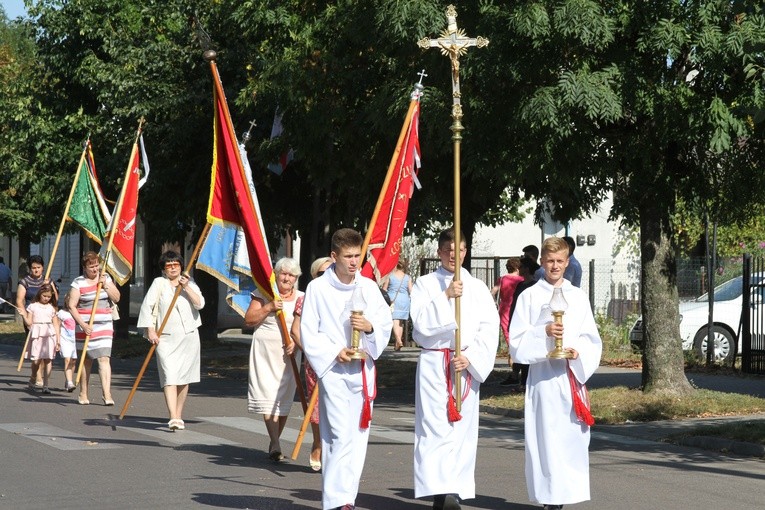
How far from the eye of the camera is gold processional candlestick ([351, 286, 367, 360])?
7996 millimetres

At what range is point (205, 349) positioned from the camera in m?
25.1

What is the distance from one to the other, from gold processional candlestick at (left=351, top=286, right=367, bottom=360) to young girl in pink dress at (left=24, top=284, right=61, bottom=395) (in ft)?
33.4

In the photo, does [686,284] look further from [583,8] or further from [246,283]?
[246,283]

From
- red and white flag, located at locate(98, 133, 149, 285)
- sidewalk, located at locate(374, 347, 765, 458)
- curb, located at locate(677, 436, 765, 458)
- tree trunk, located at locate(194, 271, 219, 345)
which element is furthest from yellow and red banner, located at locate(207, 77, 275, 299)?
tree trunk, located at locate(194, 271, 219, 345)

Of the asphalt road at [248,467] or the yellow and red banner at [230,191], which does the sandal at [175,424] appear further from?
the yellow and red banner at [230,191]

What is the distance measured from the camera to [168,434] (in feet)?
41.2

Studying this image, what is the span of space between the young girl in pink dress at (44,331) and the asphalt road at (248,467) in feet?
7.94

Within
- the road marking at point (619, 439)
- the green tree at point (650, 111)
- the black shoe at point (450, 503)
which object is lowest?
the black shoe at point (450, 503)

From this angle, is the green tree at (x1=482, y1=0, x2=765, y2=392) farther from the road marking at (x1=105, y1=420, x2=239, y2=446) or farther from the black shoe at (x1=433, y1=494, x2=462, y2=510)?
the black shoe at (x1=433, y1=494, x2=462, y2=510)

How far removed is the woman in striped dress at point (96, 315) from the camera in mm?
15258

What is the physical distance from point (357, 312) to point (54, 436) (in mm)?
5365

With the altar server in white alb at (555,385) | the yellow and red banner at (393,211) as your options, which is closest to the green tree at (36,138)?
the yellow and red banner at (393,211)

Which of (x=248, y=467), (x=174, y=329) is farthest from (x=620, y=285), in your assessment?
(x=248, y=467)

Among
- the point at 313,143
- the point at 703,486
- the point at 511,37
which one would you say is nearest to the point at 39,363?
the point at 313,143
